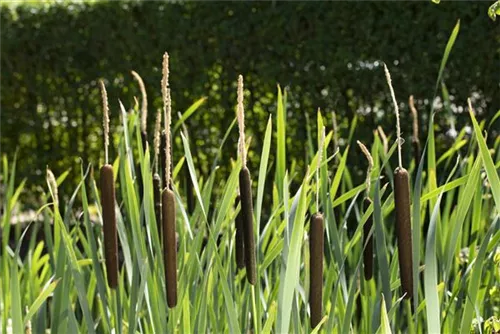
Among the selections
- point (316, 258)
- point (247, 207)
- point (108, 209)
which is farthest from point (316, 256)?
point (108, 209)

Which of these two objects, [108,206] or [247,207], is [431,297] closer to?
[247,207]

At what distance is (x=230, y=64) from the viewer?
6.23 m

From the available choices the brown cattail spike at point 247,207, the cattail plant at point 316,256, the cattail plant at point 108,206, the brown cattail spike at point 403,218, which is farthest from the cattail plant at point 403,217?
the cattail plant at point 108,206

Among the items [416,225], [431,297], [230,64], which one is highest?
[230,64]

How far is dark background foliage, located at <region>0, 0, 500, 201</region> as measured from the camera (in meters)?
5.46

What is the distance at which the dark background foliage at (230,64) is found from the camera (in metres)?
5.46

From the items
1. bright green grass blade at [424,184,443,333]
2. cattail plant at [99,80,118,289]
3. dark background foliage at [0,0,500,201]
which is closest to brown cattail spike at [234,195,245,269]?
cattail plant at [99,80,118,289]

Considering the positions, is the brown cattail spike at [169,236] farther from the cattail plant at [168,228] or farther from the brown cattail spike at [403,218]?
the brown cattail spike at [403,218]

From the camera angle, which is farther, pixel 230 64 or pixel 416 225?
pixel 230 64

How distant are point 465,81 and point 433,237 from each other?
151 inches

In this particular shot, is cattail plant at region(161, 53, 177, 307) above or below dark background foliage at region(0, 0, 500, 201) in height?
below

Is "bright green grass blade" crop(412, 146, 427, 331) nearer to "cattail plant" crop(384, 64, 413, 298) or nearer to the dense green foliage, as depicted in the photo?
the dense green foliage

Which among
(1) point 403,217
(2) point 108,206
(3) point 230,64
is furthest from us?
(3) point 230,64

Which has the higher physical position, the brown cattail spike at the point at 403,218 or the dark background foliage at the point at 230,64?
the dark background foliage at the point at 230,64
